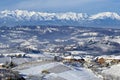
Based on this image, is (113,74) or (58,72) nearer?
(113,74)

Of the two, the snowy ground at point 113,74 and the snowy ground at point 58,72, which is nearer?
the snowy ground at point 113,74

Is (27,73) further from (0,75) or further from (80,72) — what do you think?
(0,75)

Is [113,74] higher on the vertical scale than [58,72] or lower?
higher

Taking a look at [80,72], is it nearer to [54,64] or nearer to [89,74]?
[89,74]

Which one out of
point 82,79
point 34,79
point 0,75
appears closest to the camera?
point 0,75

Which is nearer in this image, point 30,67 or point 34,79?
point 34,79

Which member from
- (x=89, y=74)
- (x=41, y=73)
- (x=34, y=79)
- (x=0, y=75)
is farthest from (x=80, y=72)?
(x=0, y=75)

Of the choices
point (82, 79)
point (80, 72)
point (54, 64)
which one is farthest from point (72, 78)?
point (54, 64)

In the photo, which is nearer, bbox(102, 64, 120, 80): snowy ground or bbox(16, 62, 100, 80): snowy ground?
bbox(102, 64, 120, 80): snowy ground

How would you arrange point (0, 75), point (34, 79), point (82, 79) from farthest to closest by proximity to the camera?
point (82, 79) → point (34, 79) → point (0, 75)
